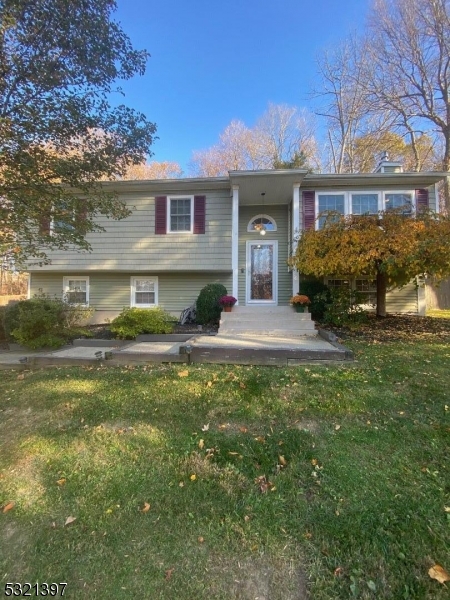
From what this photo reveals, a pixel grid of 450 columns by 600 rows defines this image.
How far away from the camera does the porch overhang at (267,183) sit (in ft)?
27.7

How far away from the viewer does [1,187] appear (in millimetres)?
4477

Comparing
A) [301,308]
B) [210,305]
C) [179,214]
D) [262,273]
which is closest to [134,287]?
[179,214]

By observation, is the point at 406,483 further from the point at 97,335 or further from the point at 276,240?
the point at 276,240

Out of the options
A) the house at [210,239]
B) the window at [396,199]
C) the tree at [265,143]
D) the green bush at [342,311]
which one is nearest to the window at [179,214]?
the house at [210,239]

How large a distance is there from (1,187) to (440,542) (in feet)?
19.4

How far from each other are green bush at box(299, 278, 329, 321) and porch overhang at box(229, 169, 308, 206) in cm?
272

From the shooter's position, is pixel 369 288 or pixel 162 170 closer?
pixel 369 288

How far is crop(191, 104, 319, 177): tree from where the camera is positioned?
68.6ft

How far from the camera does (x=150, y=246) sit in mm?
9992

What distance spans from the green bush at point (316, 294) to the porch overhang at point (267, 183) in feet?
8.93

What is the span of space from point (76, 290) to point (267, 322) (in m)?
6.87

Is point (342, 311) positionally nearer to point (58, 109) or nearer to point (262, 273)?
point (262, 273)

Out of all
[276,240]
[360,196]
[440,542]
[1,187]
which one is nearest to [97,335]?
[1,187]

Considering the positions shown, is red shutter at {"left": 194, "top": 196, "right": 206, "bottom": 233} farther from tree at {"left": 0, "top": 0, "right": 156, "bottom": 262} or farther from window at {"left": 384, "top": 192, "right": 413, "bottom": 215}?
window at {"left": 384, "top": 192, "right": 413, "bottom": 215}
